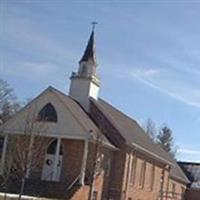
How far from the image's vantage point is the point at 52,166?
41.7m

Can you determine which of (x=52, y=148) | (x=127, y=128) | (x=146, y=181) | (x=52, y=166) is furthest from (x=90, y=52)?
(x=146, y=181)

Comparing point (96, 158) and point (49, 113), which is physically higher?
point (49, 113)

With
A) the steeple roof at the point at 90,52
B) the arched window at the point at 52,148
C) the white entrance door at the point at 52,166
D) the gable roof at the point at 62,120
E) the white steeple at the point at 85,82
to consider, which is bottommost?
the white entrance door at the point at 52,166

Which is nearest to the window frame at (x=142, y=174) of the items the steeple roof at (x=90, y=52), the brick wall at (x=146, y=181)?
the brick wall at (x=146, y=181)

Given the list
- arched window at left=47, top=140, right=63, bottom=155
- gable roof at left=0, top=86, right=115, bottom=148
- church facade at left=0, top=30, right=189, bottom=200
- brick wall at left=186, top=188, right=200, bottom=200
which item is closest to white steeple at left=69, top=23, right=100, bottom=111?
church facade at left=0, top=30, right=189, bottom=200

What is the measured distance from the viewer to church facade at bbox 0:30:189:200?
38.7 meters

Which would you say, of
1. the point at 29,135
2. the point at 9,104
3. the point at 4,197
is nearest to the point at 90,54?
the point at 29,135

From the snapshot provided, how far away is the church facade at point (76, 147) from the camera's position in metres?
38.7

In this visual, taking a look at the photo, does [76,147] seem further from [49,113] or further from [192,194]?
[192,194]

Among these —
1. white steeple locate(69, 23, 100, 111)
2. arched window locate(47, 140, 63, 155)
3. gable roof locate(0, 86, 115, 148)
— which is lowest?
arched window locate(47, 140, 63, 155)

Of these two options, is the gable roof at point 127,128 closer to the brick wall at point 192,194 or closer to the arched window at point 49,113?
the arched window at point 49,113

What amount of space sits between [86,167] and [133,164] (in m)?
6.82

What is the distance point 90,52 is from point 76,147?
921 centimetres

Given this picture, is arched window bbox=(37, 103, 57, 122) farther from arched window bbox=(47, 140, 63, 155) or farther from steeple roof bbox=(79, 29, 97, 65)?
steeple roof bbox=(79, 29, 97, 65)
